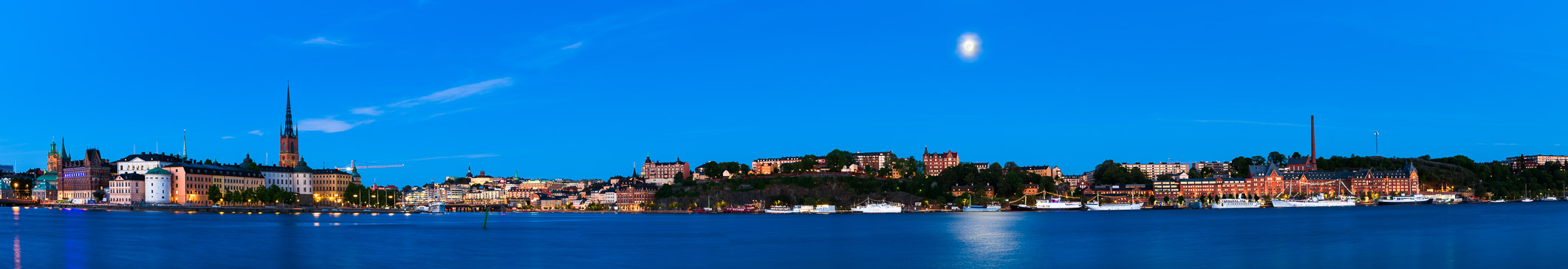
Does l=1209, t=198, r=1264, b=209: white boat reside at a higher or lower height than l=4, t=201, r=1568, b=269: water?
lower

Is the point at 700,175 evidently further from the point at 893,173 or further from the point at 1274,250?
the point at 1274,250

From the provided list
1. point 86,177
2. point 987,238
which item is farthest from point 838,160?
point 987,238

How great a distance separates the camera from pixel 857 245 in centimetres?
4497

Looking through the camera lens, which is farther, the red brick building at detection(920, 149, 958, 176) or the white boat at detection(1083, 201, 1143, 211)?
→ the red brick building at detection(920, 149, 958, 176)

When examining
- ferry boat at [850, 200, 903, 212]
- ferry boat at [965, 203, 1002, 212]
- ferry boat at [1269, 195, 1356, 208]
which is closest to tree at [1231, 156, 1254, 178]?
ferry boat at [1269, 195, 1356, 208]

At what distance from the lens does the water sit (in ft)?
120

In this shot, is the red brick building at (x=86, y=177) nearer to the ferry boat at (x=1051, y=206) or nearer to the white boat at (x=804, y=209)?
the white boat at (x=804, y=209)

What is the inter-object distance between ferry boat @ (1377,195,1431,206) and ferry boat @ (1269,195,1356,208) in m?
3.99

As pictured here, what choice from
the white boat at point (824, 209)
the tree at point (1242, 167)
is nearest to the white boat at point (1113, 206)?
the white boat at point (824, 209)

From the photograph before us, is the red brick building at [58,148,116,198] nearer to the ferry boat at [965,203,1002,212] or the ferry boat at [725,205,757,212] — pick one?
the ferry boat at [725,205,757,212]

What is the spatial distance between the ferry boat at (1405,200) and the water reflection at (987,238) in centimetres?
7525

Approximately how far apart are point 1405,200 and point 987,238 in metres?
102

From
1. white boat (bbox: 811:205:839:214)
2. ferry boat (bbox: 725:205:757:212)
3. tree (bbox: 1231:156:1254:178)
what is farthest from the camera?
tree (bbox: 1231:156:1254:178)

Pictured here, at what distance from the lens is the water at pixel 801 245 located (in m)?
36.5
